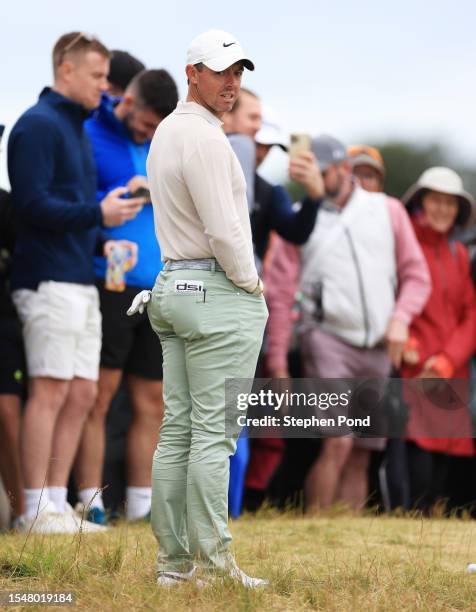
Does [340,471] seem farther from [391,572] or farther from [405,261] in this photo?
[391,572]

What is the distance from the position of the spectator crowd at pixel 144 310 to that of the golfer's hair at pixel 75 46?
0.4 inches

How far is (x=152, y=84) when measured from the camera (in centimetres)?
695

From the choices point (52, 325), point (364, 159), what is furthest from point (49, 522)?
point (364, 159)

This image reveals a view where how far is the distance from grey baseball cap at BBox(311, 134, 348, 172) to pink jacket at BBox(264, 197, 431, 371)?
51 cm

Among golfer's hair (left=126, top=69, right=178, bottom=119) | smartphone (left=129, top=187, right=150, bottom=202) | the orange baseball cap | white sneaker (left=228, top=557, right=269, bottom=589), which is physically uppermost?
golfer's hair (left=126, top=69, right=178, bottom=119)

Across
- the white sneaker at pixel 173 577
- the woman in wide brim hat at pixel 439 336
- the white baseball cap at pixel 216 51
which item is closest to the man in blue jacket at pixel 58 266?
the white sneaker at pixel 173 577

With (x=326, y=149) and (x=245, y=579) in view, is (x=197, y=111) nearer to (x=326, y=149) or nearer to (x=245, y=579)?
(x=245, y=579)

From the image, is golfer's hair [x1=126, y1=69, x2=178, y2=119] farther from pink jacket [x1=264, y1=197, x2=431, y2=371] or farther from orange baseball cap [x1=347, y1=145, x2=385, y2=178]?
orange baseball cap [x1=347, y1=145, x2=385, y2=178]

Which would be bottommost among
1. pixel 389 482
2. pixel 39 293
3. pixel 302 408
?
pixel 389 482

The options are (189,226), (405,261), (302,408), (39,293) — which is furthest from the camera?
(405,261)

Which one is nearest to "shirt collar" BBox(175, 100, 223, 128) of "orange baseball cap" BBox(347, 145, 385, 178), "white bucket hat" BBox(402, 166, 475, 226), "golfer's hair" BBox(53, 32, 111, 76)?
"golfer's hair" BBox(53, 32, 111, 76)

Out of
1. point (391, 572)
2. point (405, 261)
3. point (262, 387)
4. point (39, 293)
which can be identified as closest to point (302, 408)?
point (262, 387)

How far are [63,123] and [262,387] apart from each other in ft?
5.65

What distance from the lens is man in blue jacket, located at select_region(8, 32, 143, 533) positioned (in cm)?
644
